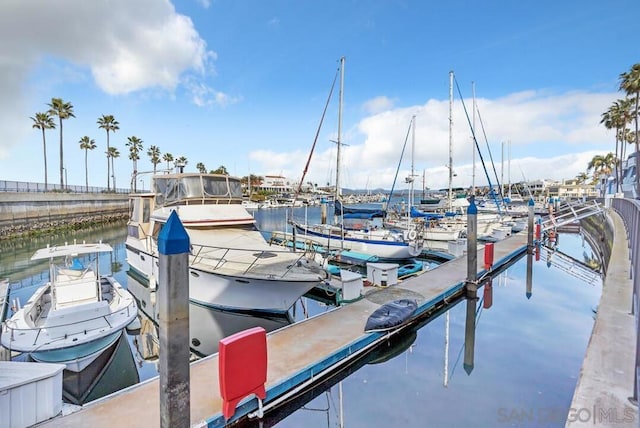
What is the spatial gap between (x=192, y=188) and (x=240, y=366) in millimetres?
9048

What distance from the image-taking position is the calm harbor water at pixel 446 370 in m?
5.56

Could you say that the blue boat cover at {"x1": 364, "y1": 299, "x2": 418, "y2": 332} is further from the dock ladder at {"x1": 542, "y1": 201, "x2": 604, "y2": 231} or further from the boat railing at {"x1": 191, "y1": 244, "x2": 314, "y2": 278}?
the dock ladder at {"x1": 542, "y1": 201, "x2": 604, "y2": 231}

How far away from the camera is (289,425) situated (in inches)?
204

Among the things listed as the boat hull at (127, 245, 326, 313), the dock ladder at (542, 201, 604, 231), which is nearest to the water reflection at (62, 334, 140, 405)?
the boat hull at (127, 245, 326, 313)

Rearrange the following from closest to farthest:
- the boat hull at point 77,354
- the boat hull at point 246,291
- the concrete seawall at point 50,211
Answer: the boat hull at point 77,354 < the boat hull at point 246,291 < the concrete seawall at point 50,211

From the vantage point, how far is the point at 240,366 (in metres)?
4.38

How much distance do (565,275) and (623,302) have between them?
9058 millimetres

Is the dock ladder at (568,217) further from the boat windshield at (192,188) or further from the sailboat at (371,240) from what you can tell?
the boat windshield at (192,188)

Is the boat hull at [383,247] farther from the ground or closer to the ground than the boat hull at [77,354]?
farther from the ground

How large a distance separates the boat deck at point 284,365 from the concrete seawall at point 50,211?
3215 centimetres

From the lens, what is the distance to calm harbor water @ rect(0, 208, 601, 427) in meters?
5.56

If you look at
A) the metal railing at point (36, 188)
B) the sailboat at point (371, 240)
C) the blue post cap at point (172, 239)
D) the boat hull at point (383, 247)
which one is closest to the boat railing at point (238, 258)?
the blue post cap at point (172, 239)

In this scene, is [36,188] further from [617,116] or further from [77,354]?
[617,116]

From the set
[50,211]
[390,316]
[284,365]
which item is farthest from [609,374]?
[50,211]
